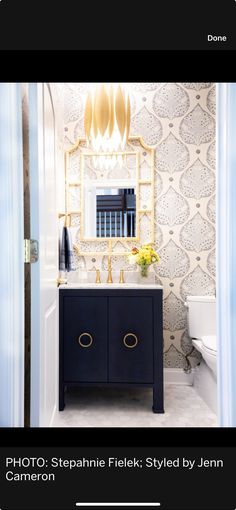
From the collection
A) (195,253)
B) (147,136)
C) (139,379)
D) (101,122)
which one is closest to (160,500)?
(139,379)

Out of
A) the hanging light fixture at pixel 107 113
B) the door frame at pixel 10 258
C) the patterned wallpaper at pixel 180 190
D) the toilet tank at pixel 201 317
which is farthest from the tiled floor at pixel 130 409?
the hanging light fixture at pixel 107 113

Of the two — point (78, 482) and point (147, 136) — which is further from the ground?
point (147, 136)

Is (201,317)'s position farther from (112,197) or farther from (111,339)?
(112,197)

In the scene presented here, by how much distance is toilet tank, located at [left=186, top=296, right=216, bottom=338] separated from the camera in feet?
6.08

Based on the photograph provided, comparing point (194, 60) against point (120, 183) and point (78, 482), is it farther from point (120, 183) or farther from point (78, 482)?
point (120, 183)

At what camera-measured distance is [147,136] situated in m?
2.03

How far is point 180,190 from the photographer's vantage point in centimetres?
203

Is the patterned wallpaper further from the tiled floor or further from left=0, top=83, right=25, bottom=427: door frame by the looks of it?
left=0, top=83, right=25, bottom=427: door frame

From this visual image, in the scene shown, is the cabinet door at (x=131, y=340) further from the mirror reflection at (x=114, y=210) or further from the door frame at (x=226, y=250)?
the door frame at (x=226, y=250)

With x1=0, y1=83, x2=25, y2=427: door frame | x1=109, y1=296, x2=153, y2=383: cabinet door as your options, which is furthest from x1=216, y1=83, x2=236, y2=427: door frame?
x1=109, y1=296, x2=153, y2=383: cabinet door

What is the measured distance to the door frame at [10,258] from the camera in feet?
2.08

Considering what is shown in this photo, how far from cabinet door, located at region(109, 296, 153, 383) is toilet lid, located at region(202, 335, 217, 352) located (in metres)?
0.31

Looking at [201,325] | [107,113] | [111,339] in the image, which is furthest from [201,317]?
[107,113]

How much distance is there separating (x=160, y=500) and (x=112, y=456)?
0.29 feet
